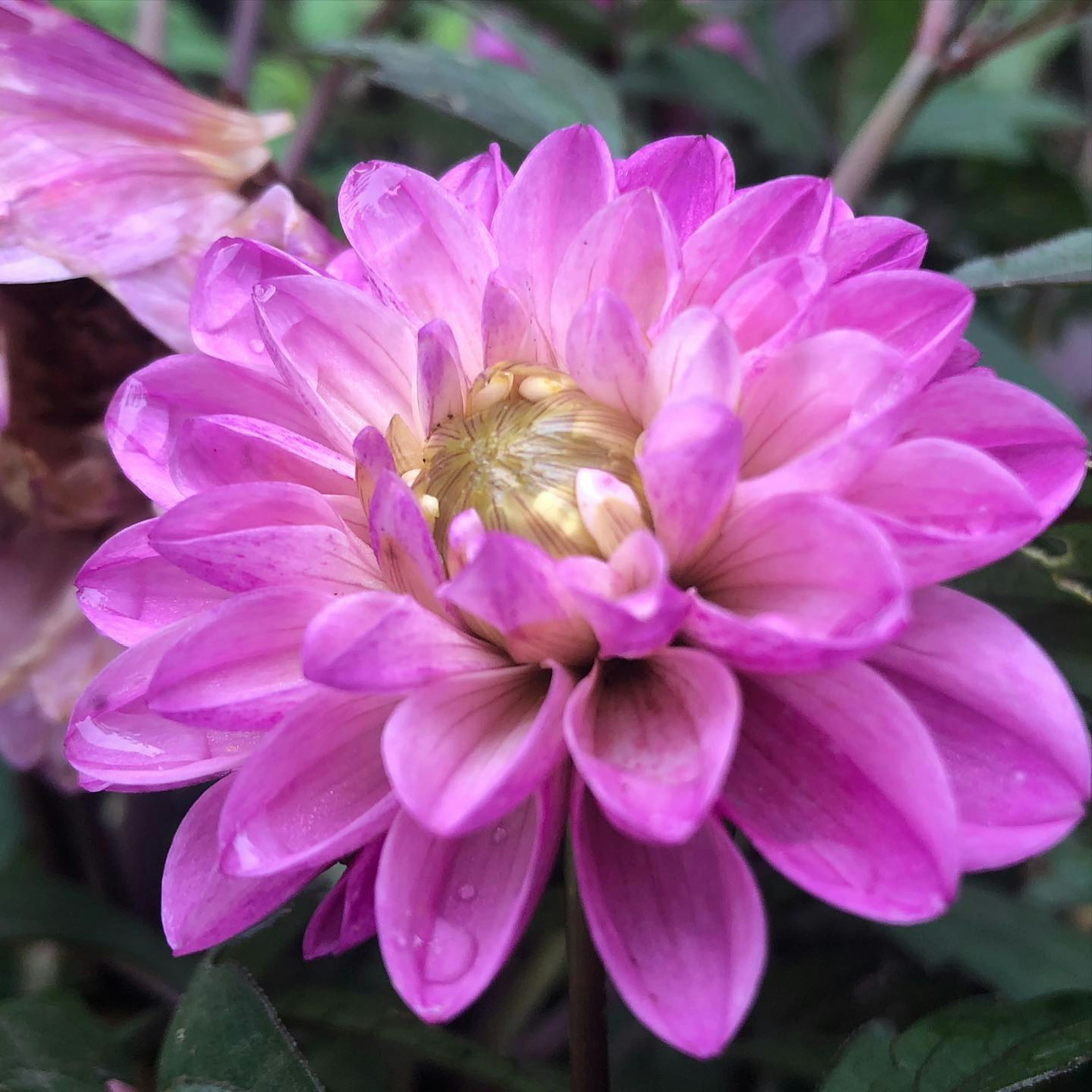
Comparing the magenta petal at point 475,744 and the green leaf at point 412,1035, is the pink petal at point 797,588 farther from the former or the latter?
the green leaf at point 412,1035

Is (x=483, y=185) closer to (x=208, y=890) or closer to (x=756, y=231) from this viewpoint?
(x=756, y=231)

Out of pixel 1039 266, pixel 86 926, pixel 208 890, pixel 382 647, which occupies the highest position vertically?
pixel 1039 266

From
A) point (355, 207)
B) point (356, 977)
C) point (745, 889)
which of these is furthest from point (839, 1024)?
point (355, 207)

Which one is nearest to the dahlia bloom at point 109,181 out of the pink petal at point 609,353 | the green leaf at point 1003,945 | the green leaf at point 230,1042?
the pink petal at point 609,353

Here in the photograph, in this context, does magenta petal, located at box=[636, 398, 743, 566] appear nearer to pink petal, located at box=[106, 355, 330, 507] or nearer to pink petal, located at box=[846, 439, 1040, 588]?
pink petal, located at box=[846, 439, 1040, 588]

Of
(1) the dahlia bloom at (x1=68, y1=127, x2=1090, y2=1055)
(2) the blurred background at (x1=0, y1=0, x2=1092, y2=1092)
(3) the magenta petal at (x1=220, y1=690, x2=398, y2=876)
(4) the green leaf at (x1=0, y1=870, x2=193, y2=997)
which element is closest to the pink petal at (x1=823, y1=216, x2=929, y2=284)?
(1) the dahlia bloom at (x1=68, y1=127, x2=1090, y2=1055)

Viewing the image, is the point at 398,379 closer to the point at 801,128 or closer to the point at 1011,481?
the point at 1011,481

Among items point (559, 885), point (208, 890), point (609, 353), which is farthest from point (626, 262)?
point (559, 885)

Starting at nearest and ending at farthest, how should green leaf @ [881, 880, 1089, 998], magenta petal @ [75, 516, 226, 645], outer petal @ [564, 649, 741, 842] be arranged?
outer petal @ [564, 649, 741, 842] → magenta petal @ [75, 516, 226, 645] → green leaf @ [881, 880, 1089, 998]
